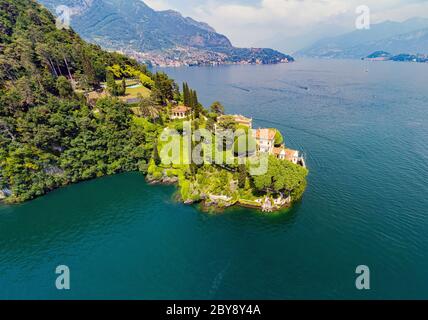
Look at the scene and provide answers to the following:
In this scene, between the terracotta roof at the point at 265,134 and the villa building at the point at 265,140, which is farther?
the villa building at the point at 265,140

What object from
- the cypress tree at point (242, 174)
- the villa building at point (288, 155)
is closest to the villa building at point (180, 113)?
the villa building at point (288, 155)

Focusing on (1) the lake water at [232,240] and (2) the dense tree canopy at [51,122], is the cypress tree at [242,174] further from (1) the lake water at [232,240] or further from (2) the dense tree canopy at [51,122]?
(2) the dense tree canopy at [51,122]

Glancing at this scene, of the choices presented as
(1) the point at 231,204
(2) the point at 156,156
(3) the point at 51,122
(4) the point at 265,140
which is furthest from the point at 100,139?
(4) the point at 265,140

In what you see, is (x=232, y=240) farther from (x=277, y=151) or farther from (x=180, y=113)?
(x=180, y=113)

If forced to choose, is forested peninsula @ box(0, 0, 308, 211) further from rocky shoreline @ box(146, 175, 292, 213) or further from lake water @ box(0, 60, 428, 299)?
lake water @ box(0, 60, 428, 299)

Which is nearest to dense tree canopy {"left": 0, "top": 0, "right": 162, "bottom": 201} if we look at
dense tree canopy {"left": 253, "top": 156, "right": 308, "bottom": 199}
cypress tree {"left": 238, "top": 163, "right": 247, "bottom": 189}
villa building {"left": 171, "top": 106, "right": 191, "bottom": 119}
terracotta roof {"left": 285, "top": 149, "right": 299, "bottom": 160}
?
villa building {"left": 171, "top": 106, "right": 191, "bottom": 119}

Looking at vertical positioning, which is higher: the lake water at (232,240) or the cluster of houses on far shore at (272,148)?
the cluster of houses on far shore at (272,148)
